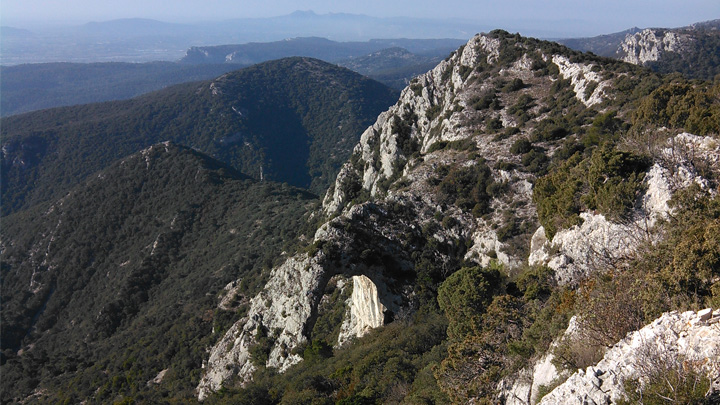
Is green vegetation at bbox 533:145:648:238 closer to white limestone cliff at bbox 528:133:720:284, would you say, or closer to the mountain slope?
white limestone cliff at bbox 528:133:720:284

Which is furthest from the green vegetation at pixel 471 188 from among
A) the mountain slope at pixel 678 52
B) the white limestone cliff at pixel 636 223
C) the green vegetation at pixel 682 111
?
the mountain slope at pixel 678 52

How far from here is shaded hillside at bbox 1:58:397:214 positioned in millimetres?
115000

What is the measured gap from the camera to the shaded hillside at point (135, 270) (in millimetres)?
44531

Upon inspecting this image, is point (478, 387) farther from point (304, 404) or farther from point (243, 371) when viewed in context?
point (243, 371)

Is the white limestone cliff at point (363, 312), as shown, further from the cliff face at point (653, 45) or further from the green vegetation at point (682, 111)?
the cliff face at point (653, 45)

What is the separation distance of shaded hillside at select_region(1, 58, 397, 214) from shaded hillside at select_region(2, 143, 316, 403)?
32.8m

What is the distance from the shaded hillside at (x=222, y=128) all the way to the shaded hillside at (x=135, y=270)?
3275cm

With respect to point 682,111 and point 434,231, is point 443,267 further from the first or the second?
point 682,111

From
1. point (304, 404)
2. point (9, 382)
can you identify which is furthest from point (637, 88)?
point (9, 382)

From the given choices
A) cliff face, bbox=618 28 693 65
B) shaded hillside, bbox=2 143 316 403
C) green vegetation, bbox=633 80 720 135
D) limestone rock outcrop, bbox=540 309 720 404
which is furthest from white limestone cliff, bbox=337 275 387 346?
cliff face, bbox=618 28 693 65

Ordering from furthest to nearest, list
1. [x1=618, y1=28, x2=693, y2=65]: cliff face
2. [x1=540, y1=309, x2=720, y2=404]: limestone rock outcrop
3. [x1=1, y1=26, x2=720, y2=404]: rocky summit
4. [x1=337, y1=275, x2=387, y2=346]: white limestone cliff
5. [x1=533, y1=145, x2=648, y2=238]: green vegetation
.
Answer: [x1=618, y1=28, x2=693, y2=65]: cliff face, [x1=337, y1=275, x2=387, y2=346]: white limestone cliff, [x1=533, y1=145, x2=648, y2=238]: green vegetation, [x1=1, y1=26, x2=720, y2=404]: rocky summit, [x1=540, y1=309, x2=720, y2=404]: limestone rock outcrop

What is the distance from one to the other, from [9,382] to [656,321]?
76390 mm

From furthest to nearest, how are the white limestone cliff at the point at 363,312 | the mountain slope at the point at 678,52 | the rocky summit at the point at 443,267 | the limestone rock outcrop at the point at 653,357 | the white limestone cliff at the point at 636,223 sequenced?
the mountain slope at the point at 678,52 → the white limestone cliff at the point at 363,312 → the white limestone cliff at the point at 636,223 → the rocky summit at the point at 443,267 → the limestone rock outcrop at the point at 653,357

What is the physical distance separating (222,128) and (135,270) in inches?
3539
